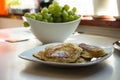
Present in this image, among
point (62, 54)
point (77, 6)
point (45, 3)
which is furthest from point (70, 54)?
point (45, 3)

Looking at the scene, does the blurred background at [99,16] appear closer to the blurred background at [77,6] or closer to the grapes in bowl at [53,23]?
the blurred background at [77,6]

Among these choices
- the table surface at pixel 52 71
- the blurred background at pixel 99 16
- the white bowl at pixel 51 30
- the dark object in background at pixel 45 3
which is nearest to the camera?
the table surface at pixel 52 71

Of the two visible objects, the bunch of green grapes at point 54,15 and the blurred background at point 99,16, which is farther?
the blurred background at point 99,16

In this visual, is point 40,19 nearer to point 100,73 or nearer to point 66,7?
point 66,7

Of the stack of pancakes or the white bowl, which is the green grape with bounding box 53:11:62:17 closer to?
the white bowl

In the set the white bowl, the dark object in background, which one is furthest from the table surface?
the dark object in background

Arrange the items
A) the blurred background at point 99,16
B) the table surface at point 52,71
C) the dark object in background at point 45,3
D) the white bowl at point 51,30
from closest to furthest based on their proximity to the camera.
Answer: the table surface at point 52,71 → the white bowl at point 51,30 → the blurred background at point 99,16 → the dark object in background at point 45,3

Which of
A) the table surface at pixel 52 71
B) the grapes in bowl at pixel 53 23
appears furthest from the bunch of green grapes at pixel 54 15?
the table surface at pixel 52 71
